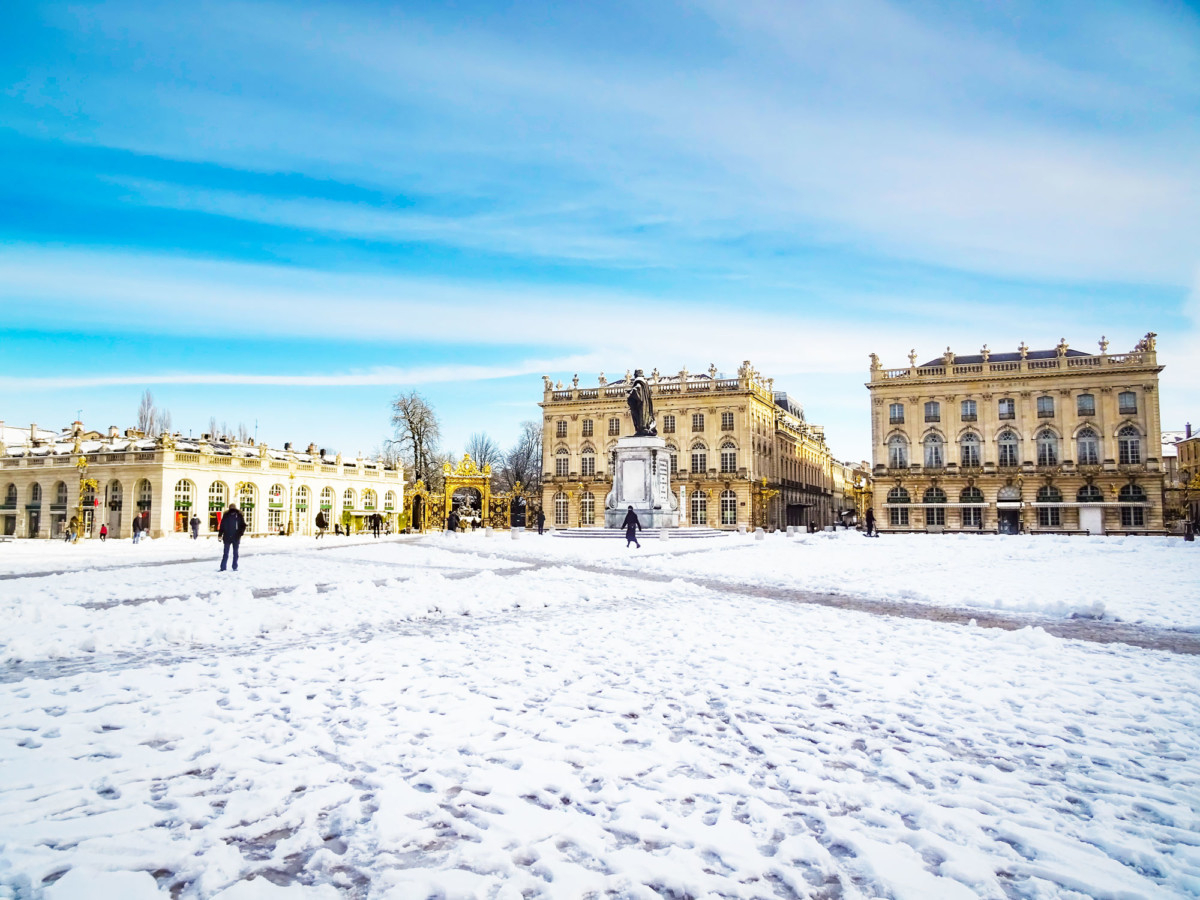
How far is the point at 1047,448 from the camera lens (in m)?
60.9

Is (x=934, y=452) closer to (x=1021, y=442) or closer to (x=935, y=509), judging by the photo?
(x=935, y=509)

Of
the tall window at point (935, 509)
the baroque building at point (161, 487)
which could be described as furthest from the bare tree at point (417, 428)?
the tall window at point (935, 509)

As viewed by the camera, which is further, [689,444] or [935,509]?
[689,444]

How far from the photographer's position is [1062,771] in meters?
4.09

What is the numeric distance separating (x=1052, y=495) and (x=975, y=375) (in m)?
11.5

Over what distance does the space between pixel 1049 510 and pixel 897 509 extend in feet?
37.5

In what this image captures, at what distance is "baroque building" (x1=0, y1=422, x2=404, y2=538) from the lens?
1999 inches

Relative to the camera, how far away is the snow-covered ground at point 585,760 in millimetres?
3002

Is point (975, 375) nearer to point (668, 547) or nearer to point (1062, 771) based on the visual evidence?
point (668, 547)

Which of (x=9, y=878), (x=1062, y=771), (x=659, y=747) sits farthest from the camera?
(x=659, y=747)

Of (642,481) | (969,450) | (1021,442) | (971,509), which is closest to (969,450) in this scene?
(969,450)

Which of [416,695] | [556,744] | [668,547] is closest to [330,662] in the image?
[416,695]

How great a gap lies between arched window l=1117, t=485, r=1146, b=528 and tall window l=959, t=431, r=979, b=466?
34.6ft

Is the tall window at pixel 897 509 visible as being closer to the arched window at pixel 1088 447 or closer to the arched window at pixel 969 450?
the arched window at pixel 969 450
